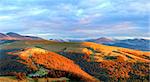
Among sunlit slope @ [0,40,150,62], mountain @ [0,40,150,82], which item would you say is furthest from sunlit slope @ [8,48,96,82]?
sunlit slope @ [0,40,150,62]

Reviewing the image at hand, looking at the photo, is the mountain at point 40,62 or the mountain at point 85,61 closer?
the mountain at point 40,62

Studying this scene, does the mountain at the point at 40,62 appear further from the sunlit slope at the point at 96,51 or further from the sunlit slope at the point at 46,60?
the sunlit slope at the point at 96,51

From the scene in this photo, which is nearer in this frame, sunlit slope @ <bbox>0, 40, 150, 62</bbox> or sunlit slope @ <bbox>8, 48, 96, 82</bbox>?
sunlit slope @ <bbox>8, 48, 96, 82</bbox>

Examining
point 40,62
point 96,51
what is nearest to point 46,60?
point 40,62

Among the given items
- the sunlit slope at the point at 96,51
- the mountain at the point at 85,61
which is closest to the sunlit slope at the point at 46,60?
the mountain at the point at 85,61

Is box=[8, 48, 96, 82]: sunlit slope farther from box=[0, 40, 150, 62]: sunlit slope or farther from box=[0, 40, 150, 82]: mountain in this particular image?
box=[0, 40, 150, 62]: sunlit slope

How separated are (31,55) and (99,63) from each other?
2970 cm

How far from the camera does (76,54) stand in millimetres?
173375

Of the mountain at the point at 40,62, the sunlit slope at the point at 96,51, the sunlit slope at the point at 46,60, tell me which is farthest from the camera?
the sunlit slope at the point at 96,51

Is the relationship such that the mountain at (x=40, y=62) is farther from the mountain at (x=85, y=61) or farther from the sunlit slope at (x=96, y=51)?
the sunlit slope at (x=96, y=51)

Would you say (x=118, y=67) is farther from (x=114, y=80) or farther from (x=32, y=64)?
(x=32, y=64)

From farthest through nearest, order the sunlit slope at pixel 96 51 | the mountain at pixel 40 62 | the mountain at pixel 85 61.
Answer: the sunlit slope at pixel 96 51 < the mountain at pixel 85 61 < the mountain at pixel 40 62

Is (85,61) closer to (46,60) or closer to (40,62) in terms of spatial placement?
(46,60)

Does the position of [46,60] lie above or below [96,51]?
below
